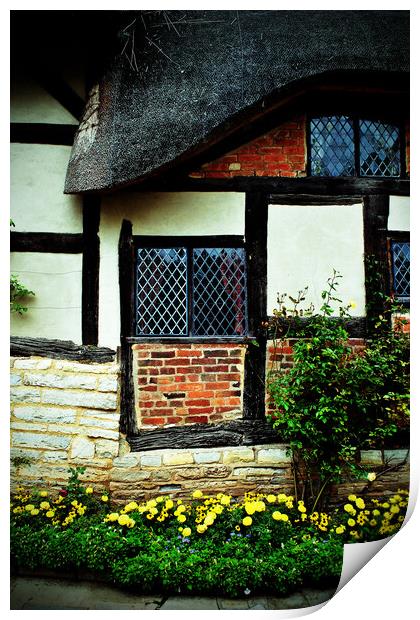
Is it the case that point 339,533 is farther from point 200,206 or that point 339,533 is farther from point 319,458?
point 200,206

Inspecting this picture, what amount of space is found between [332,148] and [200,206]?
1146mm

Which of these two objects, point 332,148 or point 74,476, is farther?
point 332,148

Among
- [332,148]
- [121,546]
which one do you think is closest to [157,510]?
[121,546]

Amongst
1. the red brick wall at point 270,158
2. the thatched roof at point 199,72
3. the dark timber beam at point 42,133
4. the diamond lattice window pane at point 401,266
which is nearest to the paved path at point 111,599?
the diamond lattice window pane at point 401,266

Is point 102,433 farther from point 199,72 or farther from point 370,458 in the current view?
point 199,72

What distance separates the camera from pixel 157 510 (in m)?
3.10

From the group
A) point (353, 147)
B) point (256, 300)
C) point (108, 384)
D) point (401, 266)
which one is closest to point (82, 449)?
point (108, 384)

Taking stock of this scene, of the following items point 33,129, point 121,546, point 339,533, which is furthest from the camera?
point 33,129

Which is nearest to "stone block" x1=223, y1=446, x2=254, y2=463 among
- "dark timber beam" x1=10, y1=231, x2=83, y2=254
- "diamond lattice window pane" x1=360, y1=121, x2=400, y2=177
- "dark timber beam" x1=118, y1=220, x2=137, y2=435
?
"dark timber beam" x1=118, y1=220, x2=137, y2=435

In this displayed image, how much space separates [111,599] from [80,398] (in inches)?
50.1

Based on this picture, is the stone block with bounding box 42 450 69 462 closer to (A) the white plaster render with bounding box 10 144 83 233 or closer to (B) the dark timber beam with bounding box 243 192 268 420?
(B) the dark timber beam with bounding box 243 192 268 420

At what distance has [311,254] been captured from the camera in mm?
3395

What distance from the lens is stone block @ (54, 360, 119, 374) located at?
3250 millimetres

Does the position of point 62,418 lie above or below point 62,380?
below
